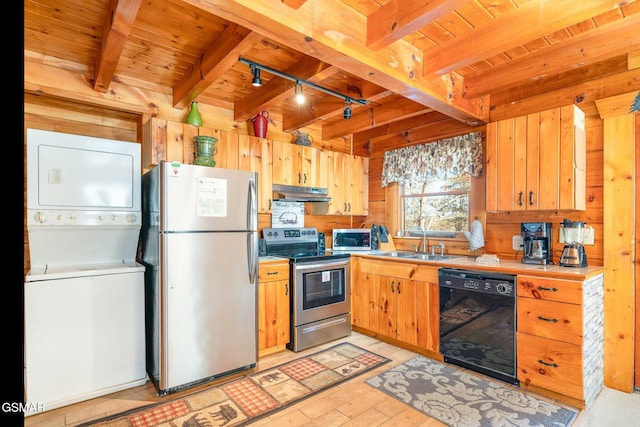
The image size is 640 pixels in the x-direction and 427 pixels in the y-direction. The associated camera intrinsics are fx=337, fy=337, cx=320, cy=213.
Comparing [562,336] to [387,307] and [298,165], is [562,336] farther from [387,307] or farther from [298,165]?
[298,165]

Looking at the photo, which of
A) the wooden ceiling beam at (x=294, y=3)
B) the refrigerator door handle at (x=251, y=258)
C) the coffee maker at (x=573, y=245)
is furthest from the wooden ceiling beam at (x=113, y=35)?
the coffee maker at (x=573, y=245)

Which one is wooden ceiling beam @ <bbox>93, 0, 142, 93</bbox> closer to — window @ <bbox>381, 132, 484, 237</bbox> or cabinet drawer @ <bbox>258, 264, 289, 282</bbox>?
cabinet drawer @ <bbox>258, 264, 289, 282</bbox>

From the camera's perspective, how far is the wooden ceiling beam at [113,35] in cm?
182

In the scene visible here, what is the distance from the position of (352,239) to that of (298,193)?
0.91 metres

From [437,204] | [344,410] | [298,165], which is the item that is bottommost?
[344,410]

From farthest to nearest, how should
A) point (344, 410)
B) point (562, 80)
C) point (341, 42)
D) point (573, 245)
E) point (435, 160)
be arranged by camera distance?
point (435, 160)
point (562, 80)
point (573, 245)
point (344, 410)
point (341, 42)

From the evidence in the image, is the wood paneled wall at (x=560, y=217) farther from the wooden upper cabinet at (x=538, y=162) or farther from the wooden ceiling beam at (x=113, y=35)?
the wooden ceiling beam at (x=113, y=35)

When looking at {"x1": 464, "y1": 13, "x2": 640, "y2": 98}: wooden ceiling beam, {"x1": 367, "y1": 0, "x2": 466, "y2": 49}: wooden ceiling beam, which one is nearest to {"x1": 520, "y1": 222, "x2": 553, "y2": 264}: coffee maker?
{"x1": 464, "y1": 13, "x2": 640, "y2": 98}: wooden ceiling beam

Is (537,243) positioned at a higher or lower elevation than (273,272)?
higher

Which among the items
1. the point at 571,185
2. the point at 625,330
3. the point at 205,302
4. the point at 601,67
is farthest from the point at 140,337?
the point at 601,67

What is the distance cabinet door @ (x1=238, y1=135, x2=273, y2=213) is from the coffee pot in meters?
2.66

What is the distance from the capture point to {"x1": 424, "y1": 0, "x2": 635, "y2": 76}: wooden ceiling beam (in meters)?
1.87

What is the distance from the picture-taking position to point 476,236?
3.32m

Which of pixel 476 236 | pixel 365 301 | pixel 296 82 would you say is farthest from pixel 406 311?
pixel 296 82
